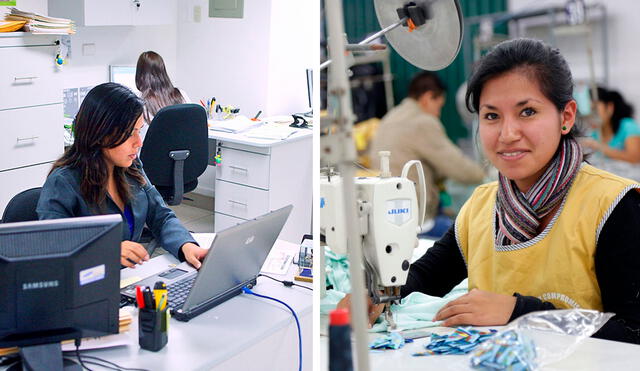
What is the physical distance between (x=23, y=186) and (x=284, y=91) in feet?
3.26

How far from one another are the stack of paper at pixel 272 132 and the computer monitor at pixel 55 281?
1.33 metres

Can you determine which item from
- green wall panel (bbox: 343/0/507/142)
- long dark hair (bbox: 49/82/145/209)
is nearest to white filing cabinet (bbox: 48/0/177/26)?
long dark hair (bbox: 49/82/145/209)

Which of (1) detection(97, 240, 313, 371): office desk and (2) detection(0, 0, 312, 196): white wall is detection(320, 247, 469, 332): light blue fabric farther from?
(2) detection(0, 0, 312, 196): white wall

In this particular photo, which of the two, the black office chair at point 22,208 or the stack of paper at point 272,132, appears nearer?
the black office chair at point 22,208

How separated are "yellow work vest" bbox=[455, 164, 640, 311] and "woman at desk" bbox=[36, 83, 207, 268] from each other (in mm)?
1015

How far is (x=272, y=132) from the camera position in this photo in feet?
8.71

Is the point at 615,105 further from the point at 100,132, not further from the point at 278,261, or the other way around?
the point at 100,132

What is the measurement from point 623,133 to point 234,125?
A: 3061 mm

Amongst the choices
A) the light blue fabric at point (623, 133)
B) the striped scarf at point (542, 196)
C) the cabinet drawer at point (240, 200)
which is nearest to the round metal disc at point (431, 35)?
the striped scarf at point (542, 196)

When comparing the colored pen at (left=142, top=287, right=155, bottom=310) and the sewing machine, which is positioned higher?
the sewing machine

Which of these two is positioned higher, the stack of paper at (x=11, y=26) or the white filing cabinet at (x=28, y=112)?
the stack of paper at (x=11, y=26)

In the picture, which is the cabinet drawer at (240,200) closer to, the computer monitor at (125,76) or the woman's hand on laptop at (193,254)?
the computer monitor at (125,76)

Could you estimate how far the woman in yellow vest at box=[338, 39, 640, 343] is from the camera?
55.8 inches

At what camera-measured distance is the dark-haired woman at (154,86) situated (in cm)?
231
